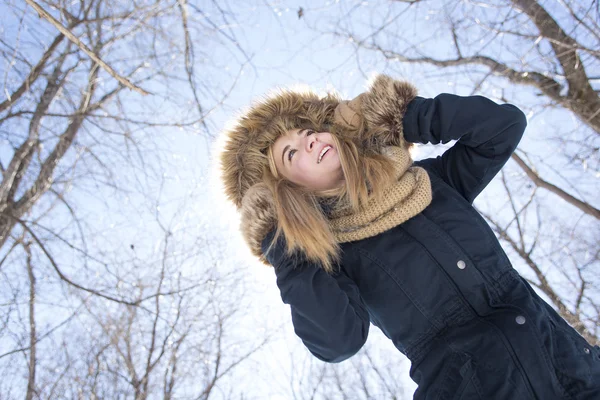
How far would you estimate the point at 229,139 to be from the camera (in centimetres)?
226

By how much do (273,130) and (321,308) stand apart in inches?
38.0

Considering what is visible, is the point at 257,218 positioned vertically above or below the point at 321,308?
above

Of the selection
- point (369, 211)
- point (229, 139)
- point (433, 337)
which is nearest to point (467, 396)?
point (433, 337)

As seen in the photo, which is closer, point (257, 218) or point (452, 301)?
point (452, 301)

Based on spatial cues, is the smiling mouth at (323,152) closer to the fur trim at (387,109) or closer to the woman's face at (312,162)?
the woman's face at (312,162)

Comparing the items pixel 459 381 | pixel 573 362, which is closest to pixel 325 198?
pixel 459 381

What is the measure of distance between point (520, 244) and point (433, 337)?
3163 mm

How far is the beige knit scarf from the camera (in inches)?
66.3

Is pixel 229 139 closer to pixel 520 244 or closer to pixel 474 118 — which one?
pixel 474 118

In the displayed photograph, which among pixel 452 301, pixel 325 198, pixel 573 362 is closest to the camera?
pixel 573 362

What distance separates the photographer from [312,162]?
1905 mm

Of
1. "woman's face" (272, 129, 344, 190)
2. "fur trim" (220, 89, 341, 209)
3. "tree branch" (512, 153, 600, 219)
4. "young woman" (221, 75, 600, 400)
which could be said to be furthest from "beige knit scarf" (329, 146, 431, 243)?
"tree branch" (512, 153, 600, 219)

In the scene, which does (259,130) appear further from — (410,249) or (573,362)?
(573,362)

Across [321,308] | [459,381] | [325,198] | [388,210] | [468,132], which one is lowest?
[459,381]
